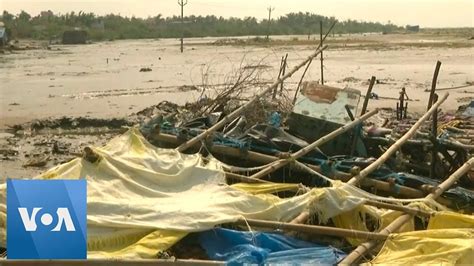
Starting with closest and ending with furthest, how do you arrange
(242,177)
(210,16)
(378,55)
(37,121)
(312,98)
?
(242,177)
(312,98)
(37,121)
(378,55)
(210,16)

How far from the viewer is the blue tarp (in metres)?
4.12

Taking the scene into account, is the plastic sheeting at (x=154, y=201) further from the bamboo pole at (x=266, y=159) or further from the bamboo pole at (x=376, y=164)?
the bamboo pole at (x=266, y=159)

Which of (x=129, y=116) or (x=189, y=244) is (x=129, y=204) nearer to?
(x=189, y=244)

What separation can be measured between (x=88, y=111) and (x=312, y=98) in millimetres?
6607

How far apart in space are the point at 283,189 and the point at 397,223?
1040mm

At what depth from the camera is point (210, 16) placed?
78.2 meters

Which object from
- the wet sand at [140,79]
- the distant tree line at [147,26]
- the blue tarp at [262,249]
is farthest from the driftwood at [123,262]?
the distant tree line at [147,26]

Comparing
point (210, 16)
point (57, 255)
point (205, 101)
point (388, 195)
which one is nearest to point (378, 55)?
point (205, 101)

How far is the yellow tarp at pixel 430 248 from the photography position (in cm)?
397

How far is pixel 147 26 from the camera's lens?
68062 millimetres

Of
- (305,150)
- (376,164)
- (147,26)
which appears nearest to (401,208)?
(376,164)

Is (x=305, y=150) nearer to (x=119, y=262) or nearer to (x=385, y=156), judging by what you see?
(x=385, y=156)

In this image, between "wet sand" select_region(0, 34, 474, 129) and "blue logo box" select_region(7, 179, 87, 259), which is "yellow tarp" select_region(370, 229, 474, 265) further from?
"wet sand" select_region(0, 34, 474, 129)

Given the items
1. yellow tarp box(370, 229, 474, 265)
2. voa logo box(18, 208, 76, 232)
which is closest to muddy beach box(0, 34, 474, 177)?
voa logo box(18, 208, 76, 232)
